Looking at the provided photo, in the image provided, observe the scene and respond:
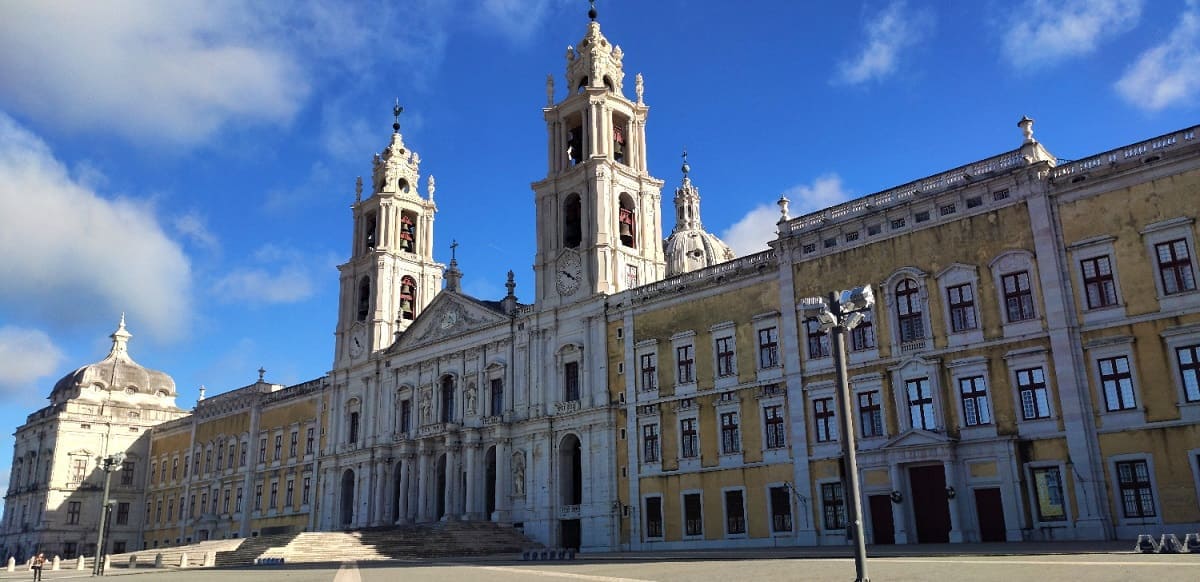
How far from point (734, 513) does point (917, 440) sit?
8680 millimetres

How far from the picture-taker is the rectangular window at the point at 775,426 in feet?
120

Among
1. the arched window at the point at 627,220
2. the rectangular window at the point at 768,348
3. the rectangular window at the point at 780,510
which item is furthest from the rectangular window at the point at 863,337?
the arched window at the point at 627,220

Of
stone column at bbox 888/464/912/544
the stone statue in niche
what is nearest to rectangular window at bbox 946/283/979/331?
stone column at bbox 888/464/912/544

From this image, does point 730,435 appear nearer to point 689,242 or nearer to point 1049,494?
point 1049,494

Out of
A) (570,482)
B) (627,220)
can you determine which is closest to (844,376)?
(570,482)

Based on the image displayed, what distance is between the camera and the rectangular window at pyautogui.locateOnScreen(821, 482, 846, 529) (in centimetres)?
3403

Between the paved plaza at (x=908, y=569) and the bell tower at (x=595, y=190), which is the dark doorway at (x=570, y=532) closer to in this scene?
the bell tower at (x=595, y=190)

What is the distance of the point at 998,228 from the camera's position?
3170cm

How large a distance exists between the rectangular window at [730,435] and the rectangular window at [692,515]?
245 centimetres

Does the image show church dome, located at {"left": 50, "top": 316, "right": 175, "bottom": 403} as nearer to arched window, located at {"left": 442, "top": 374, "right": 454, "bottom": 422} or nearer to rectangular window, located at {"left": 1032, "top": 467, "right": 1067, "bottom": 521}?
arched window, located at {"left": 442, "top": 374, "right": 454, "bottom": 422}

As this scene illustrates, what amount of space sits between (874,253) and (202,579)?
24996mm

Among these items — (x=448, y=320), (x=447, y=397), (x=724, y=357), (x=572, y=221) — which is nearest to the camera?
(x=724, y=357)

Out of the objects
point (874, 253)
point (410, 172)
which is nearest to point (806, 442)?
point (874, 253)

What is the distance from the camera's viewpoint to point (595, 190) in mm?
47375
